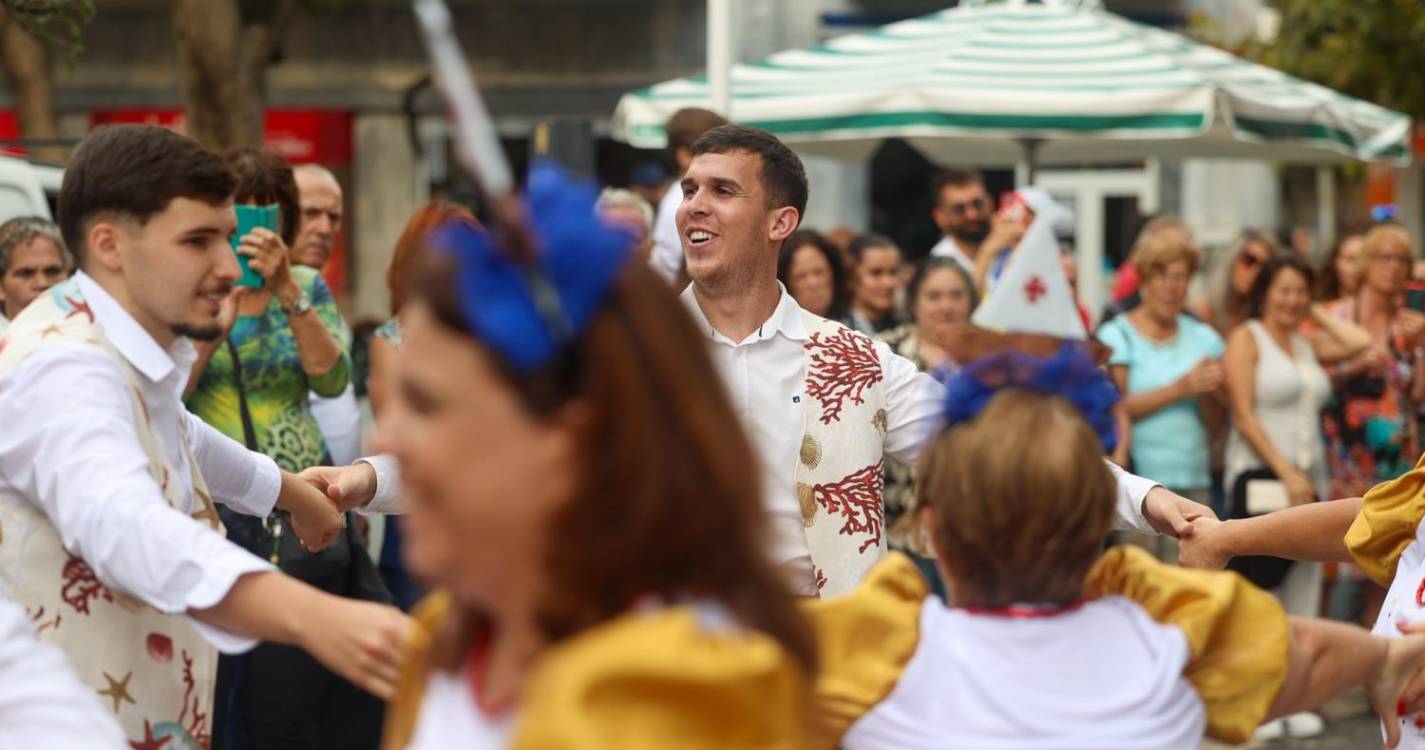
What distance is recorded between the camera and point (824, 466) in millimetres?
4477

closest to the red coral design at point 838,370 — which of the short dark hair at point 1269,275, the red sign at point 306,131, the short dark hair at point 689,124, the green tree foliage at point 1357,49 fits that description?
the short dark hair at point 689,124

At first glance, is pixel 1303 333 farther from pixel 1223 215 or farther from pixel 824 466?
pixel 1223 215

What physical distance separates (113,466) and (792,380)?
1.84 m

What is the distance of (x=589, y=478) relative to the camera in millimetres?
1858

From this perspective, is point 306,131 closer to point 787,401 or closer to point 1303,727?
point 1303,727

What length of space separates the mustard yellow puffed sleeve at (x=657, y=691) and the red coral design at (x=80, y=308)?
1773mm

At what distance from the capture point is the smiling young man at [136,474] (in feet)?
9.59

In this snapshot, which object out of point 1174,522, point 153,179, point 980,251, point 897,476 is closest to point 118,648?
point 153,179

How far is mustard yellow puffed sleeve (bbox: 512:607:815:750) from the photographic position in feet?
5.83

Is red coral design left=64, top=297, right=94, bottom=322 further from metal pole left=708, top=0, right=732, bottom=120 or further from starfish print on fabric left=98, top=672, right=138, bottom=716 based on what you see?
metal pole left=708, top=0, right=732, bottom=120

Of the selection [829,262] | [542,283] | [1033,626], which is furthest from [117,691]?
[829,262]

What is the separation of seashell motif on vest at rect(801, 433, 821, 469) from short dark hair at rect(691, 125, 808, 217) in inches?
24.7

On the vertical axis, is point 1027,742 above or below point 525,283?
below

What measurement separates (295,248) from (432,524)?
507cm
